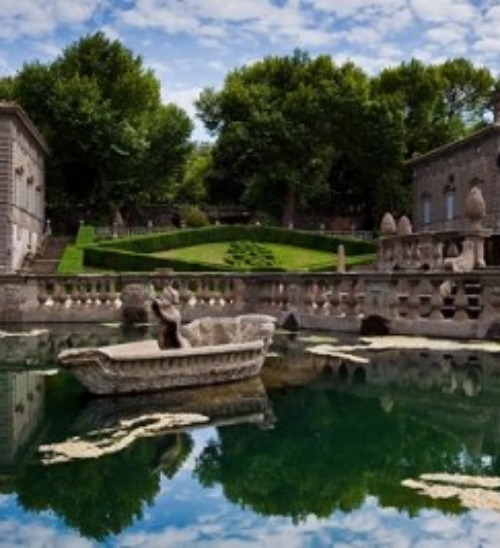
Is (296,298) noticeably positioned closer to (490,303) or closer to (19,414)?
(490,303)

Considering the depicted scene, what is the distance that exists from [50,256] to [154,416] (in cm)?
4009

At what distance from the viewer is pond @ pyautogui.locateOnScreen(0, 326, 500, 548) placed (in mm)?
6875

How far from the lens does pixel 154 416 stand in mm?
10742

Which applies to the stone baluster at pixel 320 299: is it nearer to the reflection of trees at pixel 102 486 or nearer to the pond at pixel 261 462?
the pond at pixel 261 462

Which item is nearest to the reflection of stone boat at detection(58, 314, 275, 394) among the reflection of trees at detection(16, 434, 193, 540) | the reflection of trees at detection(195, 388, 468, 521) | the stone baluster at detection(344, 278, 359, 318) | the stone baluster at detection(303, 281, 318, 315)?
the reflection of trees at detection(195, 388, 468, 521)

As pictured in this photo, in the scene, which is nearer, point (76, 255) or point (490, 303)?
point (490, 303)

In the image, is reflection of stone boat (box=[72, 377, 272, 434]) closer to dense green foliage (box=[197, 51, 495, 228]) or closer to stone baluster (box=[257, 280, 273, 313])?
stone baluster (box=[257, 280, 273, 313])

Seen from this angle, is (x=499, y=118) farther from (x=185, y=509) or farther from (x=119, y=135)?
(x=185, y=509)

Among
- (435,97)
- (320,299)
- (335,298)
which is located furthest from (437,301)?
(435,97)

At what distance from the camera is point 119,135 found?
185 feet

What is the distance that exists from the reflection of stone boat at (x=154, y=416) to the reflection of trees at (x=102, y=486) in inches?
13.0

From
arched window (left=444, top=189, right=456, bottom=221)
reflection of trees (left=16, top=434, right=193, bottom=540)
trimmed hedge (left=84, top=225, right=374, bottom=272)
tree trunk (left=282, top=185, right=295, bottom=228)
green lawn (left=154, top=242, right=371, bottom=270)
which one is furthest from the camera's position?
tree trunk (left=282, top=185, right=295, bottom=228)

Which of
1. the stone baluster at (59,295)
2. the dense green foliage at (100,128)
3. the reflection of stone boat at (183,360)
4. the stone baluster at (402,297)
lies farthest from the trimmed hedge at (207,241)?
the reflection of stone boat at (183,360)

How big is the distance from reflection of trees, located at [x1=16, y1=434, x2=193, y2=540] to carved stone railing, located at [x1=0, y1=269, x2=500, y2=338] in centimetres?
1036
